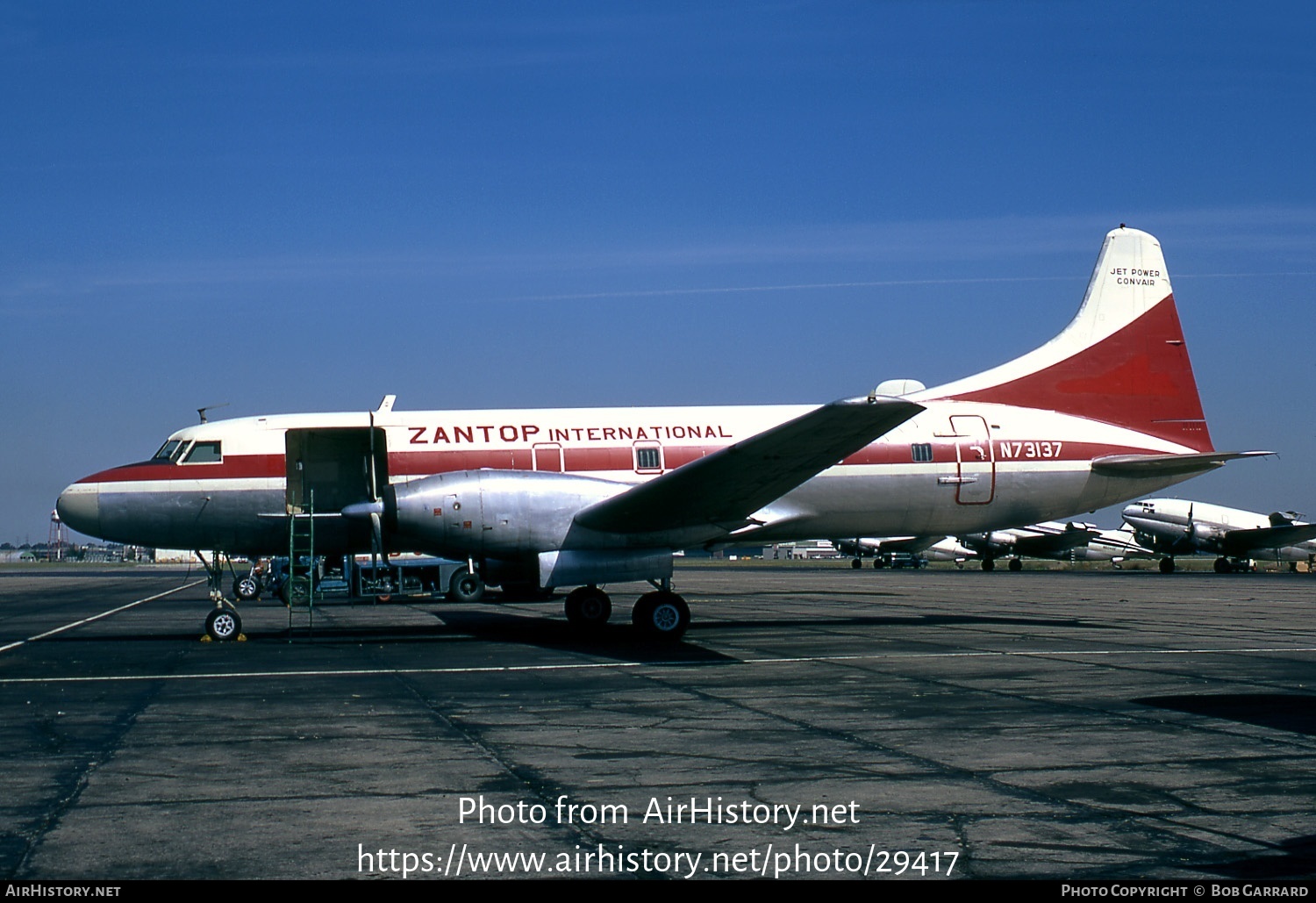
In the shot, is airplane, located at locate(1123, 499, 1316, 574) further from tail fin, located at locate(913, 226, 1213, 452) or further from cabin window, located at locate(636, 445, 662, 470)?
cabin window, located at locate(636, 445, 662, 470)

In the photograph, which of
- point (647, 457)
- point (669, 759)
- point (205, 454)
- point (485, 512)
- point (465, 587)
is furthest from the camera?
point (465, 587)

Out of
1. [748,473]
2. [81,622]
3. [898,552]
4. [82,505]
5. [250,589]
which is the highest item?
[748,473]

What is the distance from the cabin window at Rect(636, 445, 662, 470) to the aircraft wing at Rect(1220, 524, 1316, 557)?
50.8 meters

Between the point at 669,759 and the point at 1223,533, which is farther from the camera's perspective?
the point at 1223,533

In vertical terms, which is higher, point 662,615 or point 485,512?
point 485,512

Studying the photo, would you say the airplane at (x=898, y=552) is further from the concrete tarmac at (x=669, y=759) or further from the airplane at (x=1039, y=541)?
the concrete tarmac at (x=669, y=759)

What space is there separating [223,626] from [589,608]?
6269 mm

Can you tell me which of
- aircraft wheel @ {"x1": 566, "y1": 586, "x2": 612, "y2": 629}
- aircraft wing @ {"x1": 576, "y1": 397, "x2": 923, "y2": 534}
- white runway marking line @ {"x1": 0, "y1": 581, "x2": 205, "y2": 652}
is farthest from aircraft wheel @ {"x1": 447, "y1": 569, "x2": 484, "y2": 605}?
aircraft wing @ {"x1": 576, "y1": 397, "x2": 923, "y2": 534}

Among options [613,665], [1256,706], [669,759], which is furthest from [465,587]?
[669,759]

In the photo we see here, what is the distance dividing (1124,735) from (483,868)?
586 centimetres

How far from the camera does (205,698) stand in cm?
1226

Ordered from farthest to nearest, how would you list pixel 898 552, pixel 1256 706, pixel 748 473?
pixel 898 552
pixel 748 473
pixel 1256 706

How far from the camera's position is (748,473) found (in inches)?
643

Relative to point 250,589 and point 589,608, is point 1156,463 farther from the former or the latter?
point 250,589
